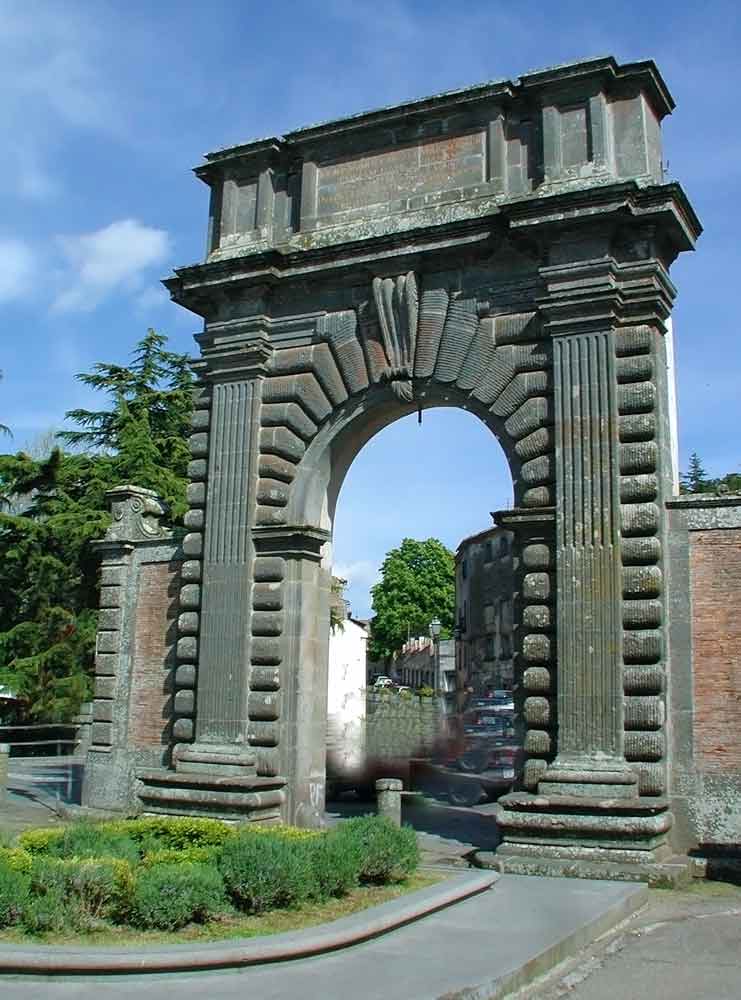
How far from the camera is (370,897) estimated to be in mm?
9234

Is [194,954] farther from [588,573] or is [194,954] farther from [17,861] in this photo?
[588,573]

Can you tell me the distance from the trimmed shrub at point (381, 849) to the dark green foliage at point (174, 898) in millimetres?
1708

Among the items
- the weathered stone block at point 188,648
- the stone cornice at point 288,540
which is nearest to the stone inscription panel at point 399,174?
the stone cornice at point 288,540

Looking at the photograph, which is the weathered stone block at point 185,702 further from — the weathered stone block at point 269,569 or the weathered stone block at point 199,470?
the weathered stone block at point 199,470

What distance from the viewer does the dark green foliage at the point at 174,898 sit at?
7824 millimetres

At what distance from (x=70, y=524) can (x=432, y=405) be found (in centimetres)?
1642

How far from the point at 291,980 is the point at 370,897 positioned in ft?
8.00

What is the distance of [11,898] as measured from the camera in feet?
25.4

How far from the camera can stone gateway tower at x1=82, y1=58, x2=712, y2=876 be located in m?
12.7

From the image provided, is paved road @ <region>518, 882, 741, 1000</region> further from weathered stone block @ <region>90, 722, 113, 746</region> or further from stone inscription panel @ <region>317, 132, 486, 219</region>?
stone inscription panel @ <region>317, 132, 486, 219</region>

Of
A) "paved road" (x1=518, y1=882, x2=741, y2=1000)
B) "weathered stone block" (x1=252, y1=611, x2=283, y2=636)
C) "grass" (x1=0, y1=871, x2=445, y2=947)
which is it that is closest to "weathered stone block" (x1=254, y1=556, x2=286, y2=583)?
"weathered stone block" (x1=252, y1=611, x2=283, y2=636)

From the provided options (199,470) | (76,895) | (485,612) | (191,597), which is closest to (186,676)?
(191,597)

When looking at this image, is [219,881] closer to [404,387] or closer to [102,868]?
[102,868]

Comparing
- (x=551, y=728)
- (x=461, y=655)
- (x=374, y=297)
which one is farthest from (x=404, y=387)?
(x=461, y=655)
